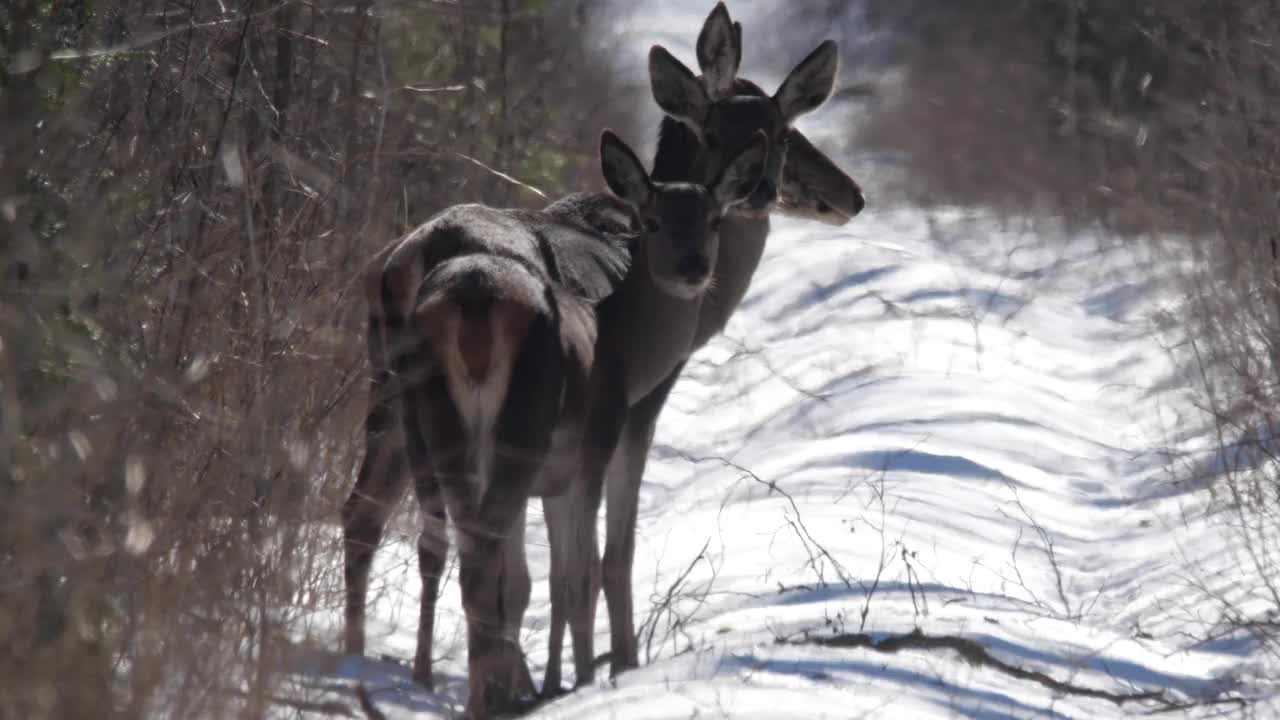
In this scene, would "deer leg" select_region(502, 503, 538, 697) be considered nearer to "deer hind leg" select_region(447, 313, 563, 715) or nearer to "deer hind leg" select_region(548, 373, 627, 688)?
"deer hind leg" select_region(447, 313, 563, 715)

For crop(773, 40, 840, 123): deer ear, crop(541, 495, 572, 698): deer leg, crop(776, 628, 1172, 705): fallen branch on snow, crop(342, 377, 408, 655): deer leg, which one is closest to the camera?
crop(776, 628, 1172, 705): fallen branch on snow

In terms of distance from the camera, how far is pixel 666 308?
7926 millimetres

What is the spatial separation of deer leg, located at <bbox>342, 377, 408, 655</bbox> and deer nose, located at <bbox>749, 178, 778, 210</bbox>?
78.1 inches

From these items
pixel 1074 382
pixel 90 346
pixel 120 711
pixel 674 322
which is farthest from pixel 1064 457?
pixel 120 711

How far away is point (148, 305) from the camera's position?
266 inches

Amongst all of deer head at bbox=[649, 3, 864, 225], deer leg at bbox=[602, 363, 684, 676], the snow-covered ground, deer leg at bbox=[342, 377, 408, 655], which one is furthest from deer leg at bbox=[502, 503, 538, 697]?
deer head at bbox=[649, 3, 864, 225]

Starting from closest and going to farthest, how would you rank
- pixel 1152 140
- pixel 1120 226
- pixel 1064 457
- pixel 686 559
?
1. pixel 686 559
2. pixel 1064 457
3. pixel 1120 226
4. pixel 1152 140

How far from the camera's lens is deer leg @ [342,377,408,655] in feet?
24.4

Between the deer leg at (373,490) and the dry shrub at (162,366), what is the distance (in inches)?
4.1

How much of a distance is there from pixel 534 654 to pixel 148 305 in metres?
2.25

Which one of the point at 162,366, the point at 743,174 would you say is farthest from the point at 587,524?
the point at 162,366

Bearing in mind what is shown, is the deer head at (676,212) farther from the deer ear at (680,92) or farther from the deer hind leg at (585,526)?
the deer ear at (680,92)

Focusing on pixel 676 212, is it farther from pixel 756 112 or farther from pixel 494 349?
pixel 494 349

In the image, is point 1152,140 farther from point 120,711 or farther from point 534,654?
point 120,711
